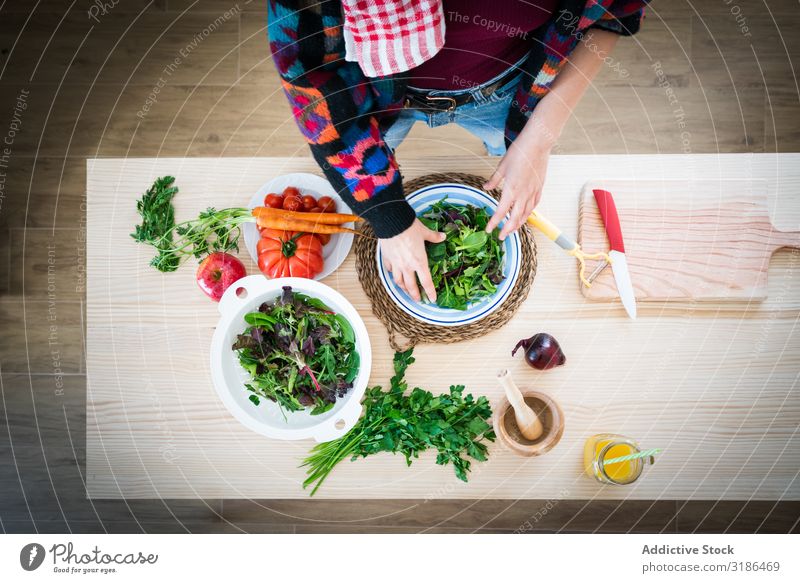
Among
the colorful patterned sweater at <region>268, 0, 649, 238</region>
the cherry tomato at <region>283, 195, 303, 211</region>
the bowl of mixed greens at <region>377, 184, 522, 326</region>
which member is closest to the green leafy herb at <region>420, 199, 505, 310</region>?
the bowl of mixed greens at <region>377, 184, 522, 326</region>

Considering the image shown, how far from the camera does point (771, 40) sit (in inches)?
53.2

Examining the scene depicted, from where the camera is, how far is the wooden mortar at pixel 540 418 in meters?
0.87

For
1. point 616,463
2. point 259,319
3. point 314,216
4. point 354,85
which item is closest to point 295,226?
point 314,216

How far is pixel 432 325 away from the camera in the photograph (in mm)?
896

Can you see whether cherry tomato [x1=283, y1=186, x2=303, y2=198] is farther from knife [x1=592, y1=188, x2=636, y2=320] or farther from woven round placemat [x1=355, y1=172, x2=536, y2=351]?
knife [x1=592, y1=188, x2=636, y2=320]

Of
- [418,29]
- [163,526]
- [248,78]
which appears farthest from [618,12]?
[163,526]

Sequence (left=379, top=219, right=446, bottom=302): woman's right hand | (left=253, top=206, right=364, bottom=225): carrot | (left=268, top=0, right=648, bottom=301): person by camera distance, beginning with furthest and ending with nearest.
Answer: (left=253, top=206, right=364, bottom=225): carrot
(left=379, top=219, right=446, bottom=302): woman's right hand
(left=268, top=0, right=648, bottom=301): person

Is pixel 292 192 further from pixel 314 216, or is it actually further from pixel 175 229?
pixel 175 229

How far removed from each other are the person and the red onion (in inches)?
7.4

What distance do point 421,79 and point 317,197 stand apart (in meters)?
0.27

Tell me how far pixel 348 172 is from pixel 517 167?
0.88ft

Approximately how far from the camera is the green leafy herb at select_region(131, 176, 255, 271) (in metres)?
0.95

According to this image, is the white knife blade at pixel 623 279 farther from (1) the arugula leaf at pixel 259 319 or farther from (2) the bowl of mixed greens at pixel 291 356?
(1) the arugula leaf at pixel 259 319

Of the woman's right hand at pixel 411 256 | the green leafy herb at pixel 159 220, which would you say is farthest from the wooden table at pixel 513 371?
the woman's right hand at pixel 411 256
